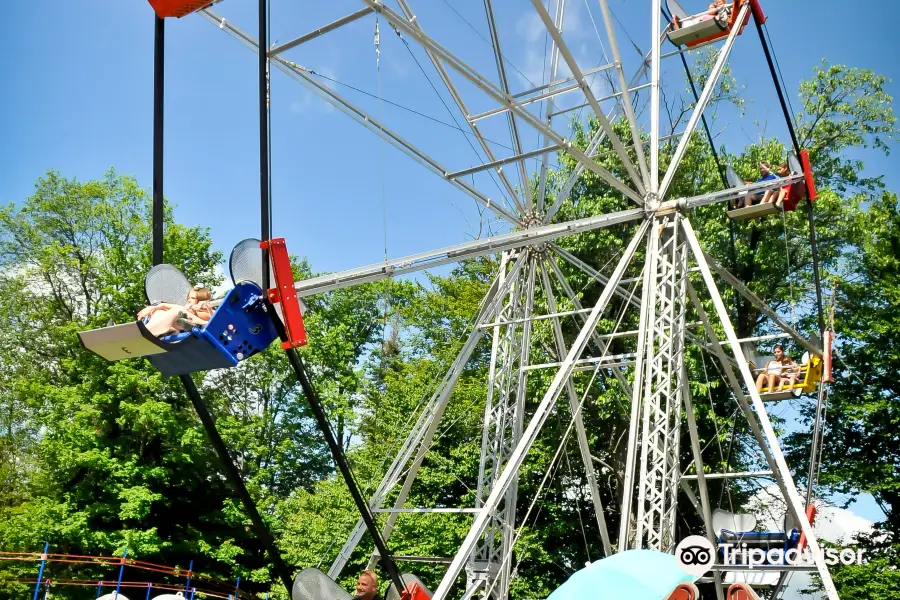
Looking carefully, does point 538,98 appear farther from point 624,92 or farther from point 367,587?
point 367,587

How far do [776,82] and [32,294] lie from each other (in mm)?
22890

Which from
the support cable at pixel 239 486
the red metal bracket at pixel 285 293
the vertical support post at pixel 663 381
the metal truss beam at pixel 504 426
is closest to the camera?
the support cable at pixel 239 486

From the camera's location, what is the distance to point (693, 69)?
2462 cm

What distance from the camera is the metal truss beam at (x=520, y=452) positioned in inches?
Result: 367

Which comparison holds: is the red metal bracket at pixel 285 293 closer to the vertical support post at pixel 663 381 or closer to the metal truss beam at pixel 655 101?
the vertical support post at pixel 663 381

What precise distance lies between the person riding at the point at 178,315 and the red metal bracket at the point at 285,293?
0.53 m

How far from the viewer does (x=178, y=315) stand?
7.25 m

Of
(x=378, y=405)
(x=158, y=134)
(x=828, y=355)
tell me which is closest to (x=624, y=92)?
(x=828, y=355)

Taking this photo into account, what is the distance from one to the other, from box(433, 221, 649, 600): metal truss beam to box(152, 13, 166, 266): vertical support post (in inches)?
168

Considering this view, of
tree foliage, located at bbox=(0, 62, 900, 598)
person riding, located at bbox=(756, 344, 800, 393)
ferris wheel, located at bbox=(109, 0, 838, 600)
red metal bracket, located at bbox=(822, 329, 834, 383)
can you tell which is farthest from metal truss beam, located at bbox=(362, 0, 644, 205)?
tree foliage, located at bbox=(0, 62, 900, 598)

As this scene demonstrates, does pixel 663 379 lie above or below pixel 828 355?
below

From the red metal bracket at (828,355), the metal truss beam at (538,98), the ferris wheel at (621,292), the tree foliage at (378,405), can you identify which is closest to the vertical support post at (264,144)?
the ferris wheel at (621,292)

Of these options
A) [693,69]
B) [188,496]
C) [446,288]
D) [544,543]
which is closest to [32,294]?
[188,496]

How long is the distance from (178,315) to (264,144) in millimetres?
1486
